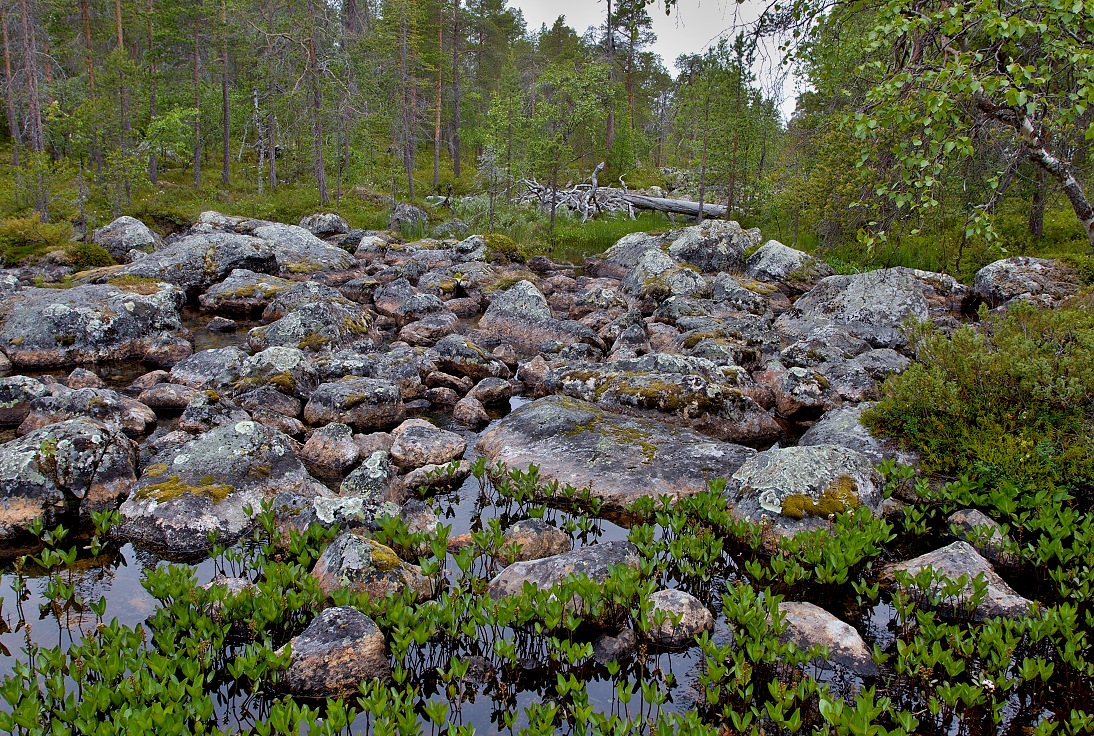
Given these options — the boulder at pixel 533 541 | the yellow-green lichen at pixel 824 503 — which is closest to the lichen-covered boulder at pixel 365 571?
the boulder at pixel 533 541

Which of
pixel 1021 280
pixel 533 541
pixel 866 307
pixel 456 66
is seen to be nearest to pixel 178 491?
pixel 533 541

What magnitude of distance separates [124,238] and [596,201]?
2559cm

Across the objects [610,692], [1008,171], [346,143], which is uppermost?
[346,143]

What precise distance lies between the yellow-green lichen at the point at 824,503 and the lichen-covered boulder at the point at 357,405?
22.8ft

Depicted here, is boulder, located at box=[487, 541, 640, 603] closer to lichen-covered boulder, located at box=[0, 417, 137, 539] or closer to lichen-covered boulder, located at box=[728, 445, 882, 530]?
lichen-covered boulder, located at box=[728, 445, 882, 530]

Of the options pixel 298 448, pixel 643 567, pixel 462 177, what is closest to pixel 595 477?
pixel 643 567

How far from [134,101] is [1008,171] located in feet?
138

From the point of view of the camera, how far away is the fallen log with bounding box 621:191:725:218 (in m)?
40.3

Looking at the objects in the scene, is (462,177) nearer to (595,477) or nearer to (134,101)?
(134,101)

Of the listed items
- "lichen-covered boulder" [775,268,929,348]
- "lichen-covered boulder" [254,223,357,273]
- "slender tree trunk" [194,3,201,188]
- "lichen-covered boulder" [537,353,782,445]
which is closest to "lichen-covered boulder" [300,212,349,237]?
"lichen-covered boulder" [254,223,357,273]

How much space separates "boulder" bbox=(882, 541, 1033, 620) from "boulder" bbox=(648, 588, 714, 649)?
200 centimetres

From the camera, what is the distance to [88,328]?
1544 cm

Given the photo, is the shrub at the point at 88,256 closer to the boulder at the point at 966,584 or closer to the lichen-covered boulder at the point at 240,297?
the lichen-covered boulder at the point at 240,297

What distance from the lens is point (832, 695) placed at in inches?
219
